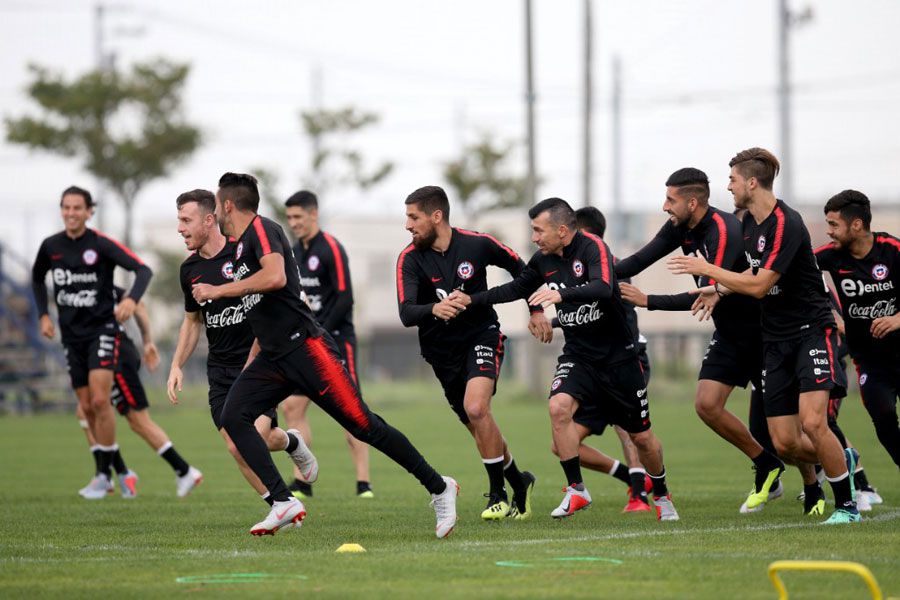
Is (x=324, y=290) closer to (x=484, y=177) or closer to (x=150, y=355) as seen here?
(x=150, y=355)

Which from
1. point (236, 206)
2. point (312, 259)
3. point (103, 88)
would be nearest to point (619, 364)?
point (236, 206)

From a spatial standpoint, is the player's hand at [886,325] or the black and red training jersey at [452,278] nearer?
the player's hand at [886,325]

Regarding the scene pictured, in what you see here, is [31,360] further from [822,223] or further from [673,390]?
[822,223]

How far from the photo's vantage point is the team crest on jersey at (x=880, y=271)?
9.95m

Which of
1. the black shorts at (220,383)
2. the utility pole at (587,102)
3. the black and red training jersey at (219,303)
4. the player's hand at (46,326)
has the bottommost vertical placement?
the black shorts at (220,383)

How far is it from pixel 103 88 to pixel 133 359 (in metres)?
22.7

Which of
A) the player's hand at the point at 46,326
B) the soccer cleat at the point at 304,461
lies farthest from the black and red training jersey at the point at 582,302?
the player's hand at the point at 46,326

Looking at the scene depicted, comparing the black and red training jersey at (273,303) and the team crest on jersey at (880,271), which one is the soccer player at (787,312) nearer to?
the team crest on jersey at (880,271)

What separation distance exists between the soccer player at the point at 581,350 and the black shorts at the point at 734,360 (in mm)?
689

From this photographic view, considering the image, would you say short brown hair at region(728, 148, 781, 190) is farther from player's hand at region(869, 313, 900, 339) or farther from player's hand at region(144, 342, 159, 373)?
player's hand at region(144, 342, 159, 373)

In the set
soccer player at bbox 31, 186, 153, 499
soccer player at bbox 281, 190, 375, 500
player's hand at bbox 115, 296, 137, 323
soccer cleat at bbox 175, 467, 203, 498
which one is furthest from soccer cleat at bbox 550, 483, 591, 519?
soccer player at bbox 31, 186, 153, 499

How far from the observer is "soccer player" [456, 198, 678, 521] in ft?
32.4

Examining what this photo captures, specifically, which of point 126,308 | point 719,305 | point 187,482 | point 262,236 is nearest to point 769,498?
point 719,305

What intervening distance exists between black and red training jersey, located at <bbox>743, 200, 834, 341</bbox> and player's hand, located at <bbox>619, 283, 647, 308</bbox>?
868mm
